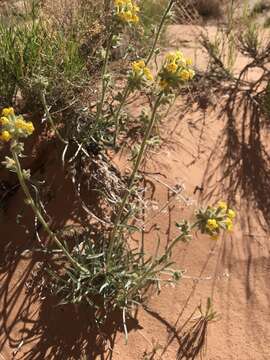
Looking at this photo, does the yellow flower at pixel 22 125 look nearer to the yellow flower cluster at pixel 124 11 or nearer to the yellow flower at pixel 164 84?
the yellow flower at pixel 164 84

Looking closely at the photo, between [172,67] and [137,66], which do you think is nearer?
[172,67]

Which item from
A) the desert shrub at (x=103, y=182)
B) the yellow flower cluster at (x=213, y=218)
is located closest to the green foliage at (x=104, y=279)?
the desert shrub at (x=103, y=182)

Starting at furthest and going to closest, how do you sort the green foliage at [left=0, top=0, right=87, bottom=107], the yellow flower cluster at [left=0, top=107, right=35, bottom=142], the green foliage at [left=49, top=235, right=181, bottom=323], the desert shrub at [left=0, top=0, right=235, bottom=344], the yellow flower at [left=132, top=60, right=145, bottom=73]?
the green foliage at [left=0, top=0, right=87, bottom=107] < the green foliage at [left=49, top=235, right=181, bottom=323] < the yellow flower at [left=132, top=60, right=145, bottom=73] < the desert shrub at [left=0, top=0, right=235, bottom=344] < the yellow flower cluster at [left=0, top=107, right=35, bottom=142]

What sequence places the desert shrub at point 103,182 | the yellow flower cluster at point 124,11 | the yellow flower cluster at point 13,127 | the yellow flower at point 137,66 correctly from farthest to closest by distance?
the yellow flower cluster at point 124,11 < the yellow flower at point 137,66 < the desert shrub at point 103,182 < the yellow flower cluster at point 13,127

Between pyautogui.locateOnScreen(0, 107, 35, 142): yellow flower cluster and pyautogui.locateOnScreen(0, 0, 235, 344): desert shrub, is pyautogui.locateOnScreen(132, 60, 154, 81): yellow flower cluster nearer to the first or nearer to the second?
pyautogui.locateOnScreen(0, 0, 235, 344): desert shrub

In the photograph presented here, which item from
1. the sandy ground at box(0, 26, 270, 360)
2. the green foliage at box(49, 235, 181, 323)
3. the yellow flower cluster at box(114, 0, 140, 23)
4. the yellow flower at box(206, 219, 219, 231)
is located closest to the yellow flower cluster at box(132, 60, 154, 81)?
the yellow flower cluster at box(114, 0, 140, 23)

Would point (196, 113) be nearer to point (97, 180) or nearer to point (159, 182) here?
point (159, 182)

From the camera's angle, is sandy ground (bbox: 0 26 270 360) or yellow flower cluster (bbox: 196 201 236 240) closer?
yellow flower cluster (bbox: 196 201 236 240)

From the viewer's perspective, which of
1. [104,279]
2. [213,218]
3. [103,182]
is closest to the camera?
[213,218]

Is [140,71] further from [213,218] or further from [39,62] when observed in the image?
[39,62]

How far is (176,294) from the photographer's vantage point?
2908 mm

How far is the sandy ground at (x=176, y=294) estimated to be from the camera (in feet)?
8.81

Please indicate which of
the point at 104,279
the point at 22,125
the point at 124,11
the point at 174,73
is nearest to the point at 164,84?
the point at 174,73

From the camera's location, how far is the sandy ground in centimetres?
269
